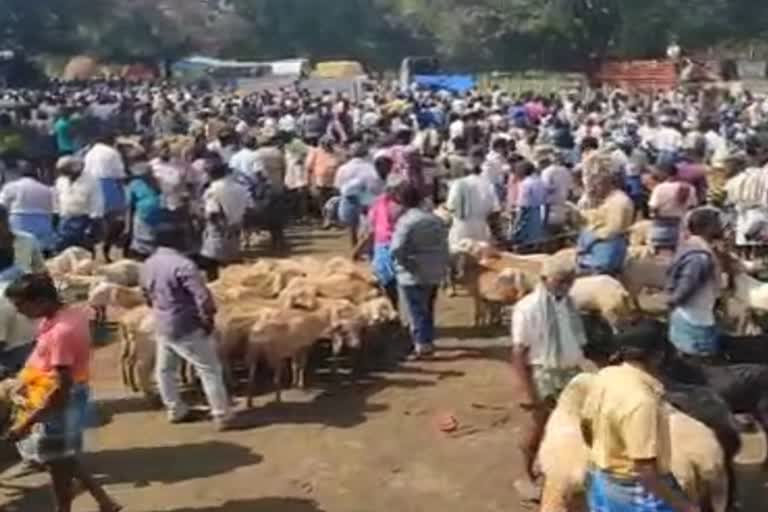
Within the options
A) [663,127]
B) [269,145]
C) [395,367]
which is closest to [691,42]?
[663,127]

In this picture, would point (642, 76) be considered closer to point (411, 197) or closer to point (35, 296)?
point (411, 197)

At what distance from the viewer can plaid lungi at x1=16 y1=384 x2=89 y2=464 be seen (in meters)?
7.59

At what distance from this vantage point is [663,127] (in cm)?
2238

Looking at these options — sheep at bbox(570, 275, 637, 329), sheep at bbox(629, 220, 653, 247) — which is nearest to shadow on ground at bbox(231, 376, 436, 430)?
→ sheep at bbox(570, 275, 637, 329)

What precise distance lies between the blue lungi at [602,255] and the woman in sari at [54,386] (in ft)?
19.0

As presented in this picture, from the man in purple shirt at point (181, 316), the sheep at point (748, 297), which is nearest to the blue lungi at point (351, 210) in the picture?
the sheep at point (748, 297)

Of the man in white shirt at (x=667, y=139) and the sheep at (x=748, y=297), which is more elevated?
the man in white shirt at (x=667, y=139)

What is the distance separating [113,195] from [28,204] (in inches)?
107

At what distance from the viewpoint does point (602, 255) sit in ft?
40.0

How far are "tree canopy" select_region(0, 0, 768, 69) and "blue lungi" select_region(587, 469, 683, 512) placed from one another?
1965 inches

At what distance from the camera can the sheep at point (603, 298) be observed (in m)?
11.3

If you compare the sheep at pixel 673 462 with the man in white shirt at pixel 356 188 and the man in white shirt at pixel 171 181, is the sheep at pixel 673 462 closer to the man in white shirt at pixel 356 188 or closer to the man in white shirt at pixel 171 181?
the man in white shirt at pixel 171 181

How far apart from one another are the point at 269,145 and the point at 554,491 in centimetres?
1374

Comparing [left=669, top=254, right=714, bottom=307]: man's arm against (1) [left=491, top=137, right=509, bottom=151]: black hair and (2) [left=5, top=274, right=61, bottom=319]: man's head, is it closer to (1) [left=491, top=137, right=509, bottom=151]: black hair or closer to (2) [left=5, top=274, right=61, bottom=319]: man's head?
(2) [left=5, top=274, right=61, bottom=319]: man's head
